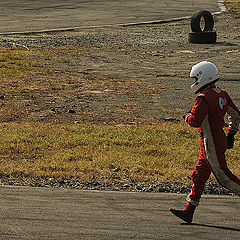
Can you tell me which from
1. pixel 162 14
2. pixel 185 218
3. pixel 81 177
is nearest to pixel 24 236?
pixel 185 218

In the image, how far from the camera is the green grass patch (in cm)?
823

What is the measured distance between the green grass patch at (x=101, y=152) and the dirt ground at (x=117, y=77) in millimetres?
1014

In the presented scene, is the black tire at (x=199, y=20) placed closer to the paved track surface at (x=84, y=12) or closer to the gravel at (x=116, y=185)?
the paved track surface at (x=84, y=12)

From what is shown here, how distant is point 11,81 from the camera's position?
52.1ft

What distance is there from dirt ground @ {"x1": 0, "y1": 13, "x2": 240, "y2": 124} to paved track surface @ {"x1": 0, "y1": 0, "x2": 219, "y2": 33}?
4.39m

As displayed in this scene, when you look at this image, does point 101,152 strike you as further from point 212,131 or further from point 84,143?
point 212,131

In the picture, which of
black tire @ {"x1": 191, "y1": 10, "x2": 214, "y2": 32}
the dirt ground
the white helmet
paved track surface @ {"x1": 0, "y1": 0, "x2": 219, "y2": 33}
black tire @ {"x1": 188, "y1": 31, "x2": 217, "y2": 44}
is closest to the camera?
the white helmet

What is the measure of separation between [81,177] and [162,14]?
31.3 metres

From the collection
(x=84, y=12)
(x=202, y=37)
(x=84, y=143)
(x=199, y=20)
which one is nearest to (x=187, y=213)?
(x=84, y=143)

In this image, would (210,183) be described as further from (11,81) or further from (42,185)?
(11,81)

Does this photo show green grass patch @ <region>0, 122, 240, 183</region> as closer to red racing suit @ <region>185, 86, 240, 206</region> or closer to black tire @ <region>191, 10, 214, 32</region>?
red racing suit @ <region>185, 86, 240, 206</region>

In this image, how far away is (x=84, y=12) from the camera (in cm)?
3875

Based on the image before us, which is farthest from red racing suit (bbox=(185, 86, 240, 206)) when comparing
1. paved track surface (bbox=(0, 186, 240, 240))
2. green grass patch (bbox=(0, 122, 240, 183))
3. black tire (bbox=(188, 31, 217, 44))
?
black tire (bbox=(188, 31, 217, 44))

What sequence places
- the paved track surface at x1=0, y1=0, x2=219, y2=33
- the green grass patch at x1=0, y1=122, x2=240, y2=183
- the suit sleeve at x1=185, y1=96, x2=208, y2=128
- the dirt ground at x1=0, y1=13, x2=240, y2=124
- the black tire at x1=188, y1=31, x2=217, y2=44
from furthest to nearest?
the paved track surface at x1=0, y1=0, x2=219, y2=33, the black tire at x1=188, y1=31, x2=217, y2=44, the dirt ground at x1=0, y1=13, x2=240, y2=124, the green grass patch at x1=0, y1=122, x2=240, y2=183, the suit sleeve at x1=185, y1=96, x2=208, y2=128
